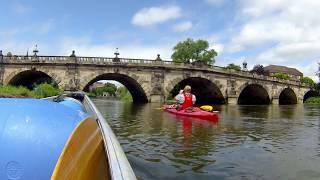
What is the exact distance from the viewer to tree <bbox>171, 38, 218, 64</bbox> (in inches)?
2692

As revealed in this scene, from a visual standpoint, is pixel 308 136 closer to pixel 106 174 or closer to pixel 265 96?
pixel 106 174

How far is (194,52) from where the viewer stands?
68.8m

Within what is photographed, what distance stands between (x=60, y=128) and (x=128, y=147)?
20.7 ft

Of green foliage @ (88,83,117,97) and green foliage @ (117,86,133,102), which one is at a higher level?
green foliage @ (88,83,117,97)

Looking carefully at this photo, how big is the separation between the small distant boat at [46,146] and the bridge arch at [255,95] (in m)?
45.5

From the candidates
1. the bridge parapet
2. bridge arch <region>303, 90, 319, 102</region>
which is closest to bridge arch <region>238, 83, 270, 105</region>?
the bridge parapet

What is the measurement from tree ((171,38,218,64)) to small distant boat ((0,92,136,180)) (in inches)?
2603

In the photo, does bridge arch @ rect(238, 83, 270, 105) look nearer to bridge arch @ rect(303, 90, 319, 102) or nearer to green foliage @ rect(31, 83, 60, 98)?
bridge arch @ rect(303, 90, 319, 102)

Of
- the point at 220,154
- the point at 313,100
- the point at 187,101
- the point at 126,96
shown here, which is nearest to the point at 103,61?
the point at 187,101

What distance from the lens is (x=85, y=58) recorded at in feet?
126

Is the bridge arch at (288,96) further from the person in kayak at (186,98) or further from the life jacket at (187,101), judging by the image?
the life jacket at (187,101)

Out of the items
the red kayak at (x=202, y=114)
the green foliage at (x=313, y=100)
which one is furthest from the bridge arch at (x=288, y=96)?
the red kayak at (x=202, y=114)

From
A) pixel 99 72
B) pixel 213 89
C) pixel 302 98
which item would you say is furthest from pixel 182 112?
pixel 302 98

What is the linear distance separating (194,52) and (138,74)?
31.0 metres
